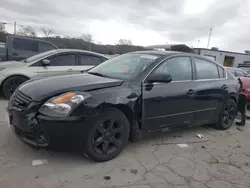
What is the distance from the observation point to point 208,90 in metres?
4.11

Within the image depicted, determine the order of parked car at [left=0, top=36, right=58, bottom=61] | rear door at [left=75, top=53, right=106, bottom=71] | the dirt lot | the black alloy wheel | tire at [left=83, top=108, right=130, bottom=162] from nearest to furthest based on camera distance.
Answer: the dirt lot < tire at [left=83, top=108, right=130, bottom=162] < the black alloy wheel < rear door at [left=75, top=53, right=106, bottom=71] < parked car at [left=0, top=36, right=58, bottom=61]

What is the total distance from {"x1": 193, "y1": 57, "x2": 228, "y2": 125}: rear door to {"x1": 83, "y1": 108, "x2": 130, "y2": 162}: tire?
1.55 meters

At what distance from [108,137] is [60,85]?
0.92m

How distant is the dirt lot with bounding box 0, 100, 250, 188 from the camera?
2.52 m

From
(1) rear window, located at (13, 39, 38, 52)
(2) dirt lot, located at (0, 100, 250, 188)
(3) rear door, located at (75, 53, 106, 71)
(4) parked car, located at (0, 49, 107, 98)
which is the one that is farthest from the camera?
(1) rear window, located at (13, 39, 38, 52)

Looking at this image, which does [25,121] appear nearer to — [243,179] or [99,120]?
[99,120]

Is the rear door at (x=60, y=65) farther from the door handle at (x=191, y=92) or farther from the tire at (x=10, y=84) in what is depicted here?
the door handle at (x=191, y=92)

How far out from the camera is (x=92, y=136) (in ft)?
9.08

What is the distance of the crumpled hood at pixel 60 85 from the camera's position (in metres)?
2.76

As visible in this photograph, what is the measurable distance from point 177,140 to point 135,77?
153 centimetres

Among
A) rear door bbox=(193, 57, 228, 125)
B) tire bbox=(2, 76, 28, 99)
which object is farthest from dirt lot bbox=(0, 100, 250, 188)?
tire bbox=(2, 76, 28, 99)

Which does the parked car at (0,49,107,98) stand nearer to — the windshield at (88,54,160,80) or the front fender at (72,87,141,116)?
the windshield at (88,54,160,80)

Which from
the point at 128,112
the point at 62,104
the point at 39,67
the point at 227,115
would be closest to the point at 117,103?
the point at 128,112

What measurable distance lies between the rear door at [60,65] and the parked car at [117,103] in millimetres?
2619
